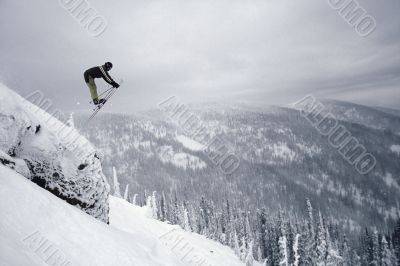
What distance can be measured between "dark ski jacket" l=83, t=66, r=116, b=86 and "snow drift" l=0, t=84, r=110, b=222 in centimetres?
276

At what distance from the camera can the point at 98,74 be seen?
13.0 meters

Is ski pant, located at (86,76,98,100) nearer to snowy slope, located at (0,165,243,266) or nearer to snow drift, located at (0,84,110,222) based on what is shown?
snow drift, located at (0,84,110,222)

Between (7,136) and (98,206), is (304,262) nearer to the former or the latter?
(98,206)

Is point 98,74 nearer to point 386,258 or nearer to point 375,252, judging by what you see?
point 375,252

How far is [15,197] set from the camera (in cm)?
655

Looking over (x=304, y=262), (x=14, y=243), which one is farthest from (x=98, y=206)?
(x=304, y=262)

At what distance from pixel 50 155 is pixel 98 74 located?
15.1ft

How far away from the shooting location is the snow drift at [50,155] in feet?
30.3

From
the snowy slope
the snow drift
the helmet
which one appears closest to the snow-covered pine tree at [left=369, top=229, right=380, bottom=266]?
the snow drift

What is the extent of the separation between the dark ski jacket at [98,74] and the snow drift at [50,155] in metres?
2.76

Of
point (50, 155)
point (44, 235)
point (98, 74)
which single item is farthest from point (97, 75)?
point (44, 235)

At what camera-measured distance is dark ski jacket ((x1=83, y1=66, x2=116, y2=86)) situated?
12.8m

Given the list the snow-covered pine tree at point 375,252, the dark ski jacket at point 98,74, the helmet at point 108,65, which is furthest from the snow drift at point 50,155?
the snow-covered pine tree at point 375,252

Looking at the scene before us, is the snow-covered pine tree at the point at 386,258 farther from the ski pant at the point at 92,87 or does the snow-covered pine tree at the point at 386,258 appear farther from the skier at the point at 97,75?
the skier at the point at 97,75
